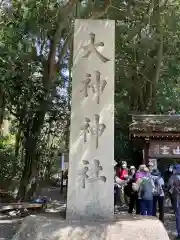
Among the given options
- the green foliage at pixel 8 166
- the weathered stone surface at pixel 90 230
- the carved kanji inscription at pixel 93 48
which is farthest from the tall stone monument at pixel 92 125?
the green foliage at pixel 8 166

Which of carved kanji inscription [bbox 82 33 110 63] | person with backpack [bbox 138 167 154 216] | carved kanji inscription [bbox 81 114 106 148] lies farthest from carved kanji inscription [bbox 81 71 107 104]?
person with backpack [bbox 138 167 154 216]

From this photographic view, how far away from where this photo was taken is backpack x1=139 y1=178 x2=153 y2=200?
841 cm

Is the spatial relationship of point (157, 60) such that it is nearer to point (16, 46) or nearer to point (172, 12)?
point (172, 12)

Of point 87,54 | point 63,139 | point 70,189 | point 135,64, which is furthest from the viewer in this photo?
point 63,139

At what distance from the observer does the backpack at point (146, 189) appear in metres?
8.41

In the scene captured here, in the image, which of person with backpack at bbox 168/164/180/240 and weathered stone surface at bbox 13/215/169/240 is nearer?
weathered stone surface at bbox 13/215/169/240

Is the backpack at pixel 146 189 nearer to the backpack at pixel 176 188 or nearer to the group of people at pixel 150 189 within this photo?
the group of people at pixel 150 189

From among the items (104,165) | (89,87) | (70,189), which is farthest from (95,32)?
(70,189)

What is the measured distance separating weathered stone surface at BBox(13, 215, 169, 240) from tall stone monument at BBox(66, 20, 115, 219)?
0.48 meters

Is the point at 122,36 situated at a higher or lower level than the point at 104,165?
higher

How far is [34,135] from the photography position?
12.6 meters

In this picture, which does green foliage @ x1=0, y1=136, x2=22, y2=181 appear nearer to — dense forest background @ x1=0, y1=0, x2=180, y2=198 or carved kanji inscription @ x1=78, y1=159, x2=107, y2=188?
dense forest background @ x1=0, y1=0, x2=180, y2=198

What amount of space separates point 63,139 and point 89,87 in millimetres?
12426

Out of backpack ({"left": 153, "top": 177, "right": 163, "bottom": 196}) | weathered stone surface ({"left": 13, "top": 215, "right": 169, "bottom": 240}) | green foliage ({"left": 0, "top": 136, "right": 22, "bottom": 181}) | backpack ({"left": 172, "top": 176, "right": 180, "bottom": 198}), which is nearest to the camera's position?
weathered stone surface ({"left": 13, "top": 215, "right": 169, "bottom": 240})
